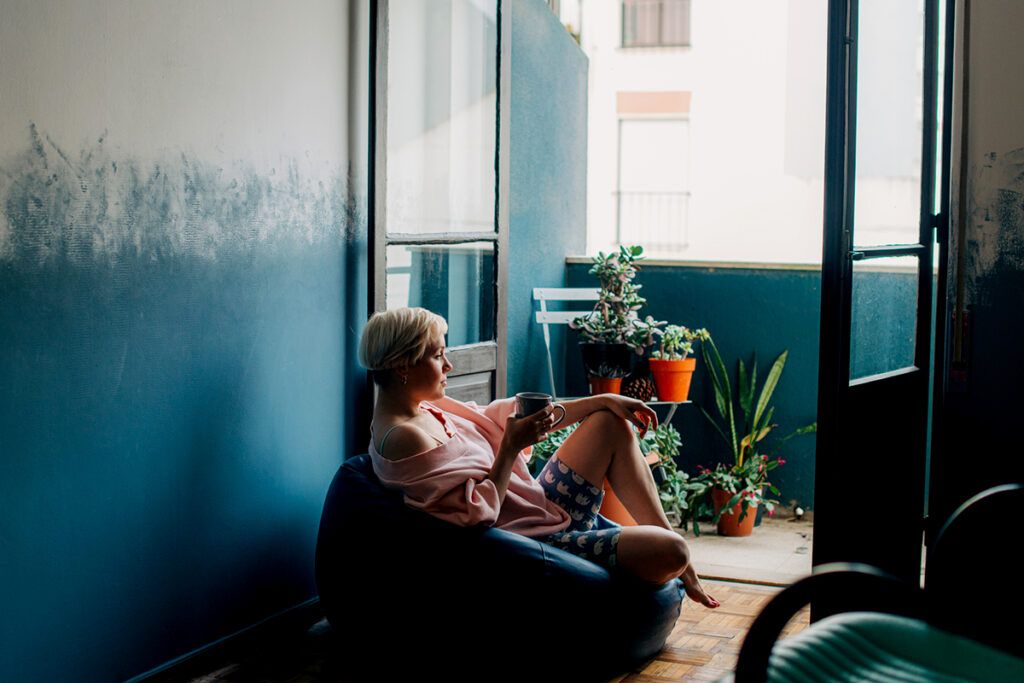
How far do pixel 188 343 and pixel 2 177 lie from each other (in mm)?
668

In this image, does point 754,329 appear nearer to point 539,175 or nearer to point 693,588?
point 539,175

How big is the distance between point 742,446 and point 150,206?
3048 mm

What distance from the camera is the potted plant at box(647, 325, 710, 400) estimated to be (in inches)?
190

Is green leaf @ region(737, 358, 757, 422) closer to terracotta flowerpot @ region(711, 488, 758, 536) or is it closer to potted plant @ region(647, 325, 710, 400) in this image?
potted plant @ region(647, 325, 710, 400)

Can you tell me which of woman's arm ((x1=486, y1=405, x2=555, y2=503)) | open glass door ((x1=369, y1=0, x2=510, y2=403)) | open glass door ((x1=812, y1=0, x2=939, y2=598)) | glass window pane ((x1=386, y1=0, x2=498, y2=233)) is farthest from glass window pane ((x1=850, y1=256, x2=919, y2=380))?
glass window pane ((x1=386, y1=0, x2=498, y2=233))

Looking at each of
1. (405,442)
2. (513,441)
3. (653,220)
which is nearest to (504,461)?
(513,441)

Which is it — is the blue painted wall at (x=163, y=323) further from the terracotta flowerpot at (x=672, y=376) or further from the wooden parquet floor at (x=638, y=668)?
the terracotta flowerpot at (x=672, y=376)

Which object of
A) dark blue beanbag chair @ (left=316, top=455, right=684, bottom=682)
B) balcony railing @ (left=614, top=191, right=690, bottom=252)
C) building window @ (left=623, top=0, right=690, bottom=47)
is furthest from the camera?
balcony railing @ (left=614, top=191, right=690, bottom=252)

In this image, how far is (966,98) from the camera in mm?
2920

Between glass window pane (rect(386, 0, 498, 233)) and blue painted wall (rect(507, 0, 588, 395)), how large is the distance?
612mm

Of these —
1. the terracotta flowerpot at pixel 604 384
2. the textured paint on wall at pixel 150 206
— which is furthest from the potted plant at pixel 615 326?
the textured paint on wall at pixel 150 206

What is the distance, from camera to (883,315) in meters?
3.21

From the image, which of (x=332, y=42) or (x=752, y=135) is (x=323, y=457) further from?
(x=752, y=135)

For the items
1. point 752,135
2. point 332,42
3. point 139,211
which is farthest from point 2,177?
point 752,135
